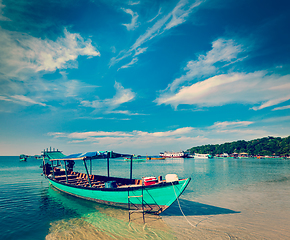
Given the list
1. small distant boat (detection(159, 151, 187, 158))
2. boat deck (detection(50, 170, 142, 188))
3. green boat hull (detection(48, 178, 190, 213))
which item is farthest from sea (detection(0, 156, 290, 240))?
small distant boat (detection(159, 151, 187, 158))

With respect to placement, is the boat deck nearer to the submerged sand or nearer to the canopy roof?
the canopy roof

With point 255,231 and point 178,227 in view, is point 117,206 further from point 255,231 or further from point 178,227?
point 255,231

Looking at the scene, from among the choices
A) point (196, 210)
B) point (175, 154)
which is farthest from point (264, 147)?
point (196, 210)

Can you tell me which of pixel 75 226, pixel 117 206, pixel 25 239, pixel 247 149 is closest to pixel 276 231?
pixel 117 206

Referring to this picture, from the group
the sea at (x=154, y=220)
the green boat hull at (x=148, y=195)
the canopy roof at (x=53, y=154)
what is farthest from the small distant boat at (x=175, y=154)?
the green boat hull at (x=148, y=195)

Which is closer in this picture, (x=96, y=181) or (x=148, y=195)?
(x=148, y=195)

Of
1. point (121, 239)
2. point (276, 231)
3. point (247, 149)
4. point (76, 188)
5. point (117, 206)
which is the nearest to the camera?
point (121, 239)

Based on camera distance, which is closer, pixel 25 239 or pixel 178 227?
pixel 25 239

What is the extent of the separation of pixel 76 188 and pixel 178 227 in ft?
33.6

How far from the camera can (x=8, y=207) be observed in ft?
49.3

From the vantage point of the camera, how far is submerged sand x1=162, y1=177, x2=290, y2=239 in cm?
969

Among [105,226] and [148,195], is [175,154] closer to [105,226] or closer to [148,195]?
[148,195]

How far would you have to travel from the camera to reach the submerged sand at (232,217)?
969 centimetres

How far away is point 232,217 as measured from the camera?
1200 cm
